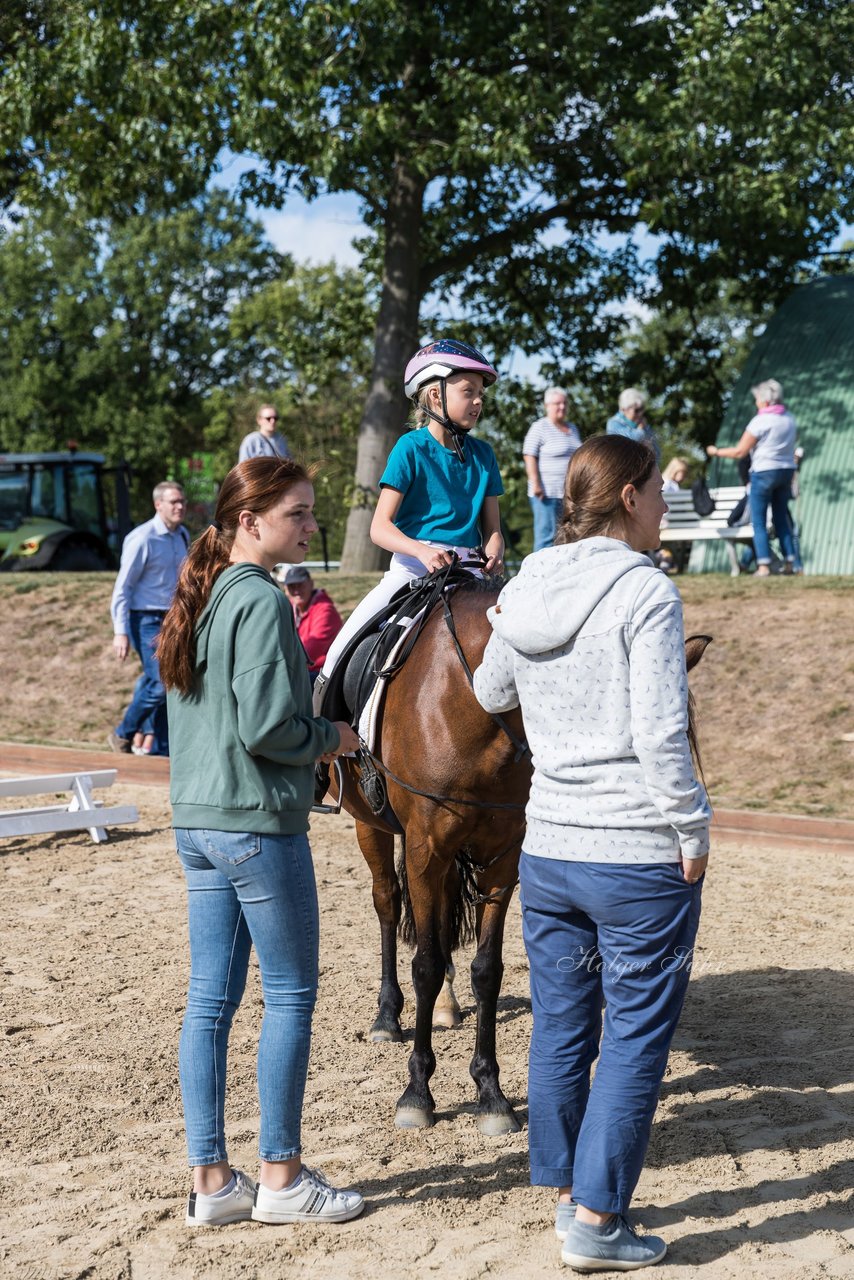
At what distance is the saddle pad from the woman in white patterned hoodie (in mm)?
1264

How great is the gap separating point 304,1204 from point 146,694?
8.25 meters

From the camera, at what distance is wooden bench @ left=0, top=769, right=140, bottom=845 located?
8.57 m

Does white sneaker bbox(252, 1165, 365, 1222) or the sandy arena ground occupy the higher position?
white sneaker bbox(252, 1165, 365, 1222)

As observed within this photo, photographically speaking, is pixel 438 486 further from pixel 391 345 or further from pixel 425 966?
pixel 391 345

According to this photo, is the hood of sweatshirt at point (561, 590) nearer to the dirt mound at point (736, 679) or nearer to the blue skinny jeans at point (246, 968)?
the blue skinny jeans at point (246, 968)

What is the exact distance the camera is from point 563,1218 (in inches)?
133

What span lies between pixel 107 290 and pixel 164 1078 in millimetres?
55258

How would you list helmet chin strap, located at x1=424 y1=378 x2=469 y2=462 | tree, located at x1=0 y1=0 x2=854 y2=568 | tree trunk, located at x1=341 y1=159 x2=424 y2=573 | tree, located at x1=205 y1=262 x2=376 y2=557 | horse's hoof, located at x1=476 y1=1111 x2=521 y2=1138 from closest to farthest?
horse's hoof, located at x1=476 y1=1111 x2=521 y2=1138 < helmet chin strap, located at x1=424 y1=378 x2=469 y2=462 < tree, located at x1=0 y1=0 x2=854 y2=568 < tree trunk, located at x1=341 y1=159 x2=424 y2=573 < tree, located at x1=205 y1=262 x2=376 y2=557

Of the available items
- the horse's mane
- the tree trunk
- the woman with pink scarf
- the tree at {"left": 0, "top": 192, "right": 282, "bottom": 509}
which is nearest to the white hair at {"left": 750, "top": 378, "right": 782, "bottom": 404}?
the woman with pink scarf

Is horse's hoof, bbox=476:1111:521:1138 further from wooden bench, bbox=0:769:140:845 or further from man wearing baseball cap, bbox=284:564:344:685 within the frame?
wooden bench, bbox=0:769:140:845

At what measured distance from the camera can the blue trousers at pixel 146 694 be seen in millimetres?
10992

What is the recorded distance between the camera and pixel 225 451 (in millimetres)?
51875

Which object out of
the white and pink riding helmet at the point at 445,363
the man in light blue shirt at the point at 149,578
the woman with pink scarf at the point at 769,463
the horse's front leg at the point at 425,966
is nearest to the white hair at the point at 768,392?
the woman with pink scarf at the point at 769,463

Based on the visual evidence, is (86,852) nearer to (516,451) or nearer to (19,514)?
(516,451)
